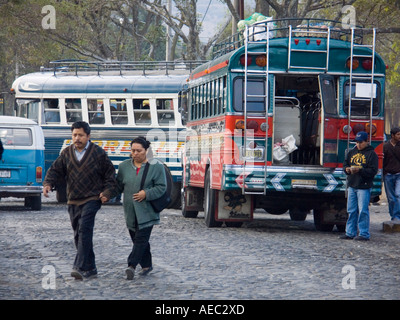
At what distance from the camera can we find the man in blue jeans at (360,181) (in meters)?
15.9

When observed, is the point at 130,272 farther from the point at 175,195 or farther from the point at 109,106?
the point at 109,106

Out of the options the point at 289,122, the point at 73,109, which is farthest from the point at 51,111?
the point at 289,122

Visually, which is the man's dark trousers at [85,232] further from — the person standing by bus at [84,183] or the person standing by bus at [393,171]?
the person standing by bus at [393,171]

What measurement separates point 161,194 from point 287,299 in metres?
2.14

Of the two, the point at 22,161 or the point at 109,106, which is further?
the point at 109,106

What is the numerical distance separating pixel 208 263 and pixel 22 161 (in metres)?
11.1

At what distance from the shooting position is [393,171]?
741 inches

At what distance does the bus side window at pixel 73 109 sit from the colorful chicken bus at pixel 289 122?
974cm

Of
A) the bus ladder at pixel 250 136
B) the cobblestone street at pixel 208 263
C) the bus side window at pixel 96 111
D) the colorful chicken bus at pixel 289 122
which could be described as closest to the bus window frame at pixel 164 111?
the bus side window at pixel 96 111

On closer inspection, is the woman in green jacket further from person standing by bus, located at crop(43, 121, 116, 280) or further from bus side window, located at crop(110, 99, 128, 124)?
bus side window, located at crop(110, 99, 128, 124)

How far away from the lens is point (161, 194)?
1076cm

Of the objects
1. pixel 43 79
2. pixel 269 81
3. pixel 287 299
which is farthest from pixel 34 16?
pixel 287 299

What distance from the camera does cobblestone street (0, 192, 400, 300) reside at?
9812 millimetres
